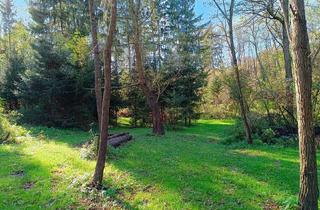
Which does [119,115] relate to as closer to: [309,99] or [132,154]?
[132,154]

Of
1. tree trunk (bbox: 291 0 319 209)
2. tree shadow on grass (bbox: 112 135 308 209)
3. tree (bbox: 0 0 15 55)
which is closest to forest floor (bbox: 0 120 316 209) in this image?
tree shadow on grass (bbox: 112 135 308 209)

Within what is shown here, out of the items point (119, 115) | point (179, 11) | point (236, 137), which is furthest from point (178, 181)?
point (179, 11)

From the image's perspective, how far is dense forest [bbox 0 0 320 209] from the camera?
6.42 m

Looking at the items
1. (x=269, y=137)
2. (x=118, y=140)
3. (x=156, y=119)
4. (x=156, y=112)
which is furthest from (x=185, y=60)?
(x=118, y=140)

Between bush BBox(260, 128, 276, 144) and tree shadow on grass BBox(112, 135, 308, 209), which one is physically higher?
bush BBox(260, 128, 276, 144)

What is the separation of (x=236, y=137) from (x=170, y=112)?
29.5 feet

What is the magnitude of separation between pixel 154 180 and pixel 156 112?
9.24m

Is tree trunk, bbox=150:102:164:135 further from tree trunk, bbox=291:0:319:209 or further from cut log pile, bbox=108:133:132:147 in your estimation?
tree trunk, bbox=291:0:319:209

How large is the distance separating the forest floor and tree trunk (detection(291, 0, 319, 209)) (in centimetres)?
48

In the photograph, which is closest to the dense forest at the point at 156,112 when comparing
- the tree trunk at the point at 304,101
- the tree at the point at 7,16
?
the tree trunk at the point at 304,101

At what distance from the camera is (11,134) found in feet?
45.7

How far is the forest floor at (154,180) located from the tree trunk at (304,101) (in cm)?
48

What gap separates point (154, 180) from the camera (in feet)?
24.9

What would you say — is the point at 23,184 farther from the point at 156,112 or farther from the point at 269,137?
the point at 269,137
